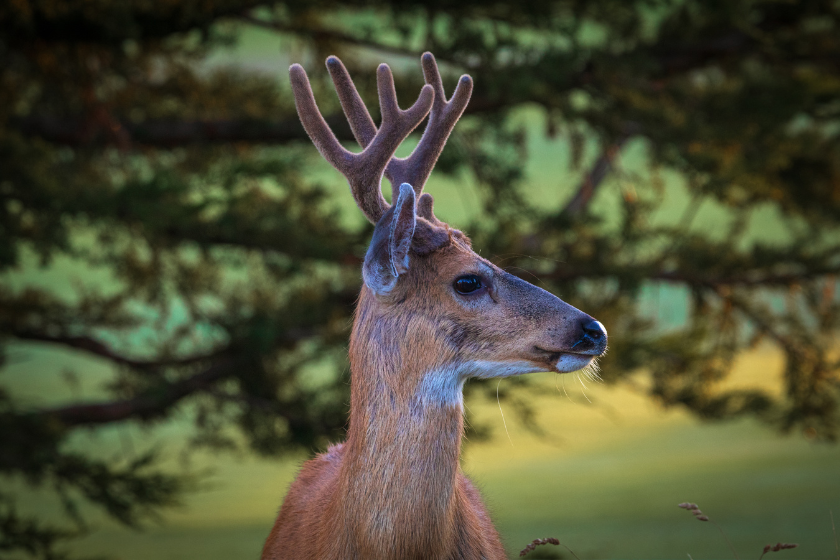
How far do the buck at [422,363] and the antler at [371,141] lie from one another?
27 cm

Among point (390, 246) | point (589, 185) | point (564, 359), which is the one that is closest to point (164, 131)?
point (589, 185)

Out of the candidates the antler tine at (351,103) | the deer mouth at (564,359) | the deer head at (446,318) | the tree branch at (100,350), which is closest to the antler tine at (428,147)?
the antler tine at (351,103)

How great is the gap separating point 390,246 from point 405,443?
67 cm

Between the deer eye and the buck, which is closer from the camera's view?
the buck

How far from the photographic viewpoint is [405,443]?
9.89ft

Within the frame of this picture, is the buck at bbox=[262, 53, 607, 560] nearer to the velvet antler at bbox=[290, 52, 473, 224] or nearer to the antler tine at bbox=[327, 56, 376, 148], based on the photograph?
the velvet antler at bbox=[290, 52, 473, 224]

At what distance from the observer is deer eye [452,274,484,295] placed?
10.4 ft

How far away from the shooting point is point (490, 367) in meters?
3.11

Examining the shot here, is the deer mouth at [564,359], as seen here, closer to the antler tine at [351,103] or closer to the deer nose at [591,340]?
the deer nose at [591,340]

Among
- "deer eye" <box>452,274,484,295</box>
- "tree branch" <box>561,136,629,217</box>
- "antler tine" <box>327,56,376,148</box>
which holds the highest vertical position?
"tree branch" <box>561,136,629,217</box>

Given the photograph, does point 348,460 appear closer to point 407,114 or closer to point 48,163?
point 407,114

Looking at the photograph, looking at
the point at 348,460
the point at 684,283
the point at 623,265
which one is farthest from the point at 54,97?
the point at 348,460

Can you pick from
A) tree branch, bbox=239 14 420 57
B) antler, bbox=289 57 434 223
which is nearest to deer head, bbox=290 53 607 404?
antler, bbox=289 57 434 223

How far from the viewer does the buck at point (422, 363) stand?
3.02 m
